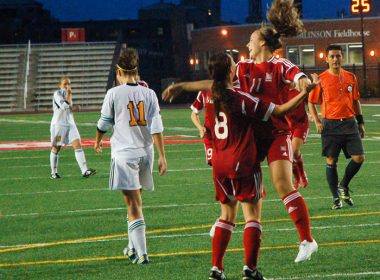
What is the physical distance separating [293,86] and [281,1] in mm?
776

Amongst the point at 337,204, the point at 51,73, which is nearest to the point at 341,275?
the point at 337,204

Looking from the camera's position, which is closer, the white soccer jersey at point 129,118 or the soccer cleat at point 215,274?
the soccer cleat at point 215,274

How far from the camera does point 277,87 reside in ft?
30.2

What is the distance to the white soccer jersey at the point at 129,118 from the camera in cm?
973

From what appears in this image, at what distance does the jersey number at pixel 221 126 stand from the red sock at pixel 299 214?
3.51ft

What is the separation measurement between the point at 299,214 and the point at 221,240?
0.88 m

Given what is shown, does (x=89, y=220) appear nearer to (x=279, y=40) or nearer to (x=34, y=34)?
(x=279, y=40)

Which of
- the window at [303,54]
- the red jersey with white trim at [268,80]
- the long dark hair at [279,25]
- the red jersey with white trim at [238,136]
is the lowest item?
the window at [303,54]

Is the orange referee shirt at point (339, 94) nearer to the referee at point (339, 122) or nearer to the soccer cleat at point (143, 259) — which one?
the referee at point (339, 122)

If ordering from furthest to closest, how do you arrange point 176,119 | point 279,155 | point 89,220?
point 176,119 < point 89,220 < point 279,155

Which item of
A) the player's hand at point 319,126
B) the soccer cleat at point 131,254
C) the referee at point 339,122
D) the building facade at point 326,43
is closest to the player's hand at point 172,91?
the soccer cleat at point 131,254

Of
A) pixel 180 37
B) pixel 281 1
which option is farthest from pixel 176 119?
pixel 180 37

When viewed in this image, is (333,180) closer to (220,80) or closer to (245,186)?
(245,186)

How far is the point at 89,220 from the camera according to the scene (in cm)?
1304
